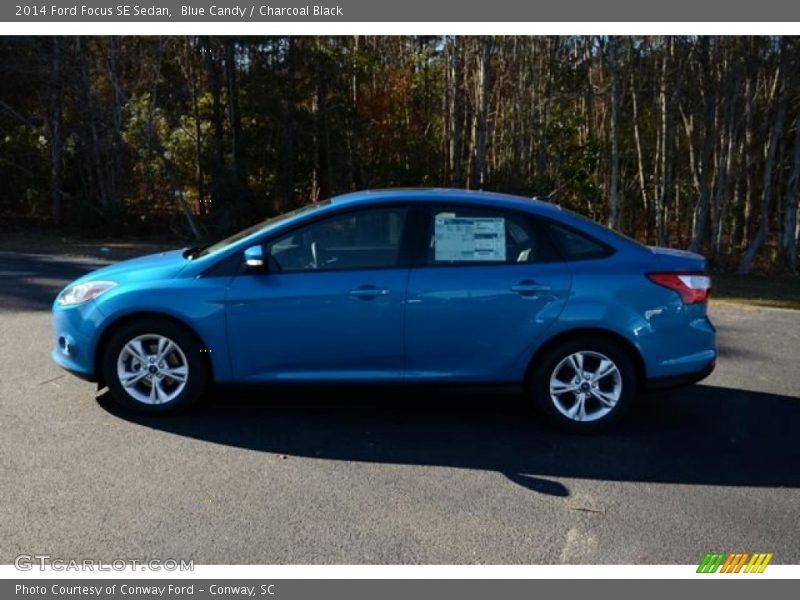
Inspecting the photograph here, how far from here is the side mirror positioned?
529 cm

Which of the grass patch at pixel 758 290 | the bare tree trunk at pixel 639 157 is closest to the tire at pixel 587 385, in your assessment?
the grass patch at pixel 758 290

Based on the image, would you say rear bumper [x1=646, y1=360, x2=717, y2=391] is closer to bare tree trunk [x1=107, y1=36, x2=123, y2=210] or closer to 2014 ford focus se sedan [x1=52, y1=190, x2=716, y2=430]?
2014 ford focus se sedan [x1=52, y1=190, x2=716, y2=430]

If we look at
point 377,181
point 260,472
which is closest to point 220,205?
point 377,181

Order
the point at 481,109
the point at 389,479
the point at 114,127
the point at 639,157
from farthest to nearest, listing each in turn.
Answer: the point at 114,127 → the point at 639,157 → the point at 481,109 → the point at 389,479

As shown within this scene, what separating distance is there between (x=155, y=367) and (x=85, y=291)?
73 cm

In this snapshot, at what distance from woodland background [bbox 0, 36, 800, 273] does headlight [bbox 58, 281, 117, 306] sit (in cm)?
1557

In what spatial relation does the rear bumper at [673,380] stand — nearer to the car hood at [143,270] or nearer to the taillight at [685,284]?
the taillight at [685,284]

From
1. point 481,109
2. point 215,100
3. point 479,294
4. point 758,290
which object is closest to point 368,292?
point 479,294

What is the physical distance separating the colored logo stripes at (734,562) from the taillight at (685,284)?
199cm

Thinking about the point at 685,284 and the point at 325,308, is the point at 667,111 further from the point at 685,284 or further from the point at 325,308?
the point at 325,308

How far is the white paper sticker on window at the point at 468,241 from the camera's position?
5.37 m

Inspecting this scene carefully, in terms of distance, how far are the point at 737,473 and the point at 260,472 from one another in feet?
9.29

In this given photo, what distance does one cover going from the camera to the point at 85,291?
5.45m

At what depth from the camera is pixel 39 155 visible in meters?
23.8
